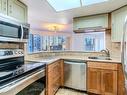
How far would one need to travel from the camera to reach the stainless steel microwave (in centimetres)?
157

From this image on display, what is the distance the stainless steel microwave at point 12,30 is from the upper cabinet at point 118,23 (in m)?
2.01

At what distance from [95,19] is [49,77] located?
6.47ft

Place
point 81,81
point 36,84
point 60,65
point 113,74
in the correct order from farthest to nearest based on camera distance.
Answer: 1. point 60,65
2. point 81,81
3. point 113,74
4. point 36,84

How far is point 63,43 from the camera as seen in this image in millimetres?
7000

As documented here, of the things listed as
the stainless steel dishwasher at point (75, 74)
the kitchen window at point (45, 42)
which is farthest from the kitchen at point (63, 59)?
the kitchen window at point (45, 42)

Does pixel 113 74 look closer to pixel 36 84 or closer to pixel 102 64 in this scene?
pixel 102 64

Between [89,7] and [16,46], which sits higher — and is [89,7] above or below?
above

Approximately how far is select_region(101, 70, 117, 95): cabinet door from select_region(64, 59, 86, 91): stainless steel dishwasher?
44cm

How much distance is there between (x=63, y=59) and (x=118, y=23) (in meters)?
1.58

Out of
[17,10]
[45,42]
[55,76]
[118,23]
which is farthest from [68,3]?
[45,42]

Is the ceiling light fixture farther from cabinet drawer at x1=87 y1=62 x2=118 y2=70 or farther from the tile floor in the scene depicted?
the tile floor

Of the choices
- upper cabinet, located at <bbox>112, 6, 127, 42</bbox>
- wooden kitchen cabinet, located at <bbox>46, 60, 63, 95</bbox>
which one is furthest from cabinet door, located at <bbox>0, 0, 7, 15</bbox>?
upper cabinet, located at <bbox>112, 6, 127, 42</bbox>

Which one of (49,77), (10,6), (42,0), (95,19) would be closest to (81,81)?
(49,77)

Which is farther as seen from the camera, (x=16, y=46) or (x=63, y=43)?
(x=63, y=43)
